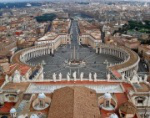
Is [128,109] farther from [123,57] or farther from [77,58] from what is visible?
[123,57]

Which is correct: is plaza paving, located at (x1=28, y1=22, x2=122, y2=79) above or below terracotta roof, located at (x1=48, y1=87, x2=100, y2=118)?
below

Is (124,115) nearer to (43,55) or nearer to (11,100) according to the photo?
(11,100)

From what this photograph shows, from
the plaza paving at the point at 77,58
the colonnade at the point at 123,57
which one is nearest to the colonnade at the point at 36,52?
the plaza paving at the point at 77,58

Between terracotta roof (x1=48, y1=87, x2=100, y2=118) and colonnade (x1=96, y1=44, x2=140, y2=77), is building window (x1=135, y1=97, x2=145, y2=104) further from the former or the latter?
colonnade (x1=96, y1=44, x2=140, y2=77)

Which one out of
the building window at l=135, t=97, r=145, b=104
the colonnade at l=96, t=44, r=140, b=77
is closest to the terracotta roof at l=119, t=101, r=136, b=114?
the building window at l=135, t=97, r=145, b=104

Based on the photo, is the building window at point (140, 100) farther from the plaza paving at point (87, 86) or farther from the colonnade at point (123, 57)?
the colonnade at point (123, 57)

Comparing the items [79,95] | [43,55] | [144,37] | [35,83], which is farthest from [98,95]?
[144,37]

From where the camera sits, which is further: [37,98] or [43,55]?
[43,55]

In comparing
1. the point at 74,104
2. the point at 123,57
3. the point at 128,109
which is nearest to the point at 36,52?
the point at 123,57
